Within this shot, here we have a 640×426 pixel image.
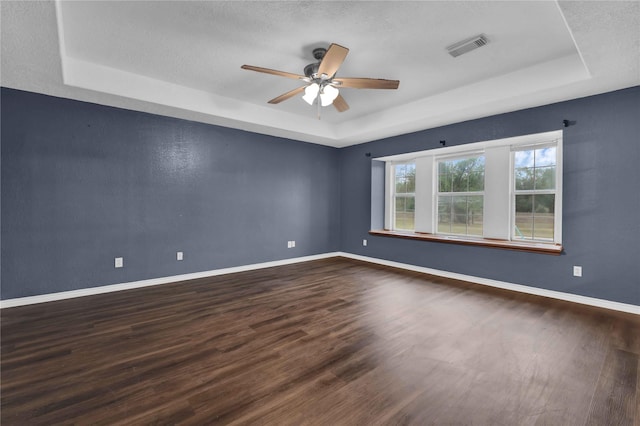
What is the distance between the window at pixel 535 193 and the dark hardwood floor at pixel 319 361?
1086mm

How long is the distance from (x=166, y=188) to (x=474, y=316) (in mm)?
4351

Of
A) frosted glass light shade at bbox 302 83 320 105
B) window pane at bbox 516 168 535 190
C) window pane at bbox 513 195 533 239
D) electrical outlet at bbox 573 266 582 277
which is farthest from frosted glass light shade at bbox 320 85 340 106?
electrical outlet at bbox 573 266 582 277

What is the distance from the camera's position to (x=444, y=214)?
519 centimetres

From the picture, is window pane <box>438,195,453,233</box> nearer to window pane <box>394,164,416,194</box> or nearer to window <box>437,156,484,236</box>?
window <box>437,156,484,236</box>

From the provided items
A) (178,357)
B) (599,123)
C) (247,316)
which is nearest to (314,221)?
→ (247,316)

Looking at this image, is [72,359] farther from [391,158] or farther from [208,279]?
[391,158]

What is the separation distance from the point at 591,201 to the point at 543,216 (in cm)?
69

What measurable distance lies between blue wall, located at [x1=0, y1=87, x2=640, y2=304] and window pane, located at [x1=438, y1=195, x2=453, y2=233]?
535mm

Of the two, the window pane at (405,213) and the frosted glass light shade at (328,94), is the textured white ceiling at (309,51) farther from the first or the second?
the window pane at (405,213)

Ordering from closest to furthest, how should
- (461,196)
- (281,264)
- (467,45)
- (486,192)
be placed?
(467,45) → (486,192) → (461,196) → (281,264)

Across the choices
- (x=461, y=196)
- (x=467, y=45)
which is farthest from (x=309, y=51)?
(x=461, y=196)

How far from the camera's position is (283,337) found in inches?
99.7

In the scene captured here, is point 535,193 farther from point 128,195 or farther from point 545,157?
point 128,195

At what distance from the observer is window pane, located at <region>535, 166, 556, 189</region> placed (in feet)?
13.0
